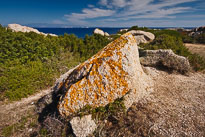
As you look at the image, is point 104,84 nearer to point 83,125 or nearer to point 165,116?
point 83,125

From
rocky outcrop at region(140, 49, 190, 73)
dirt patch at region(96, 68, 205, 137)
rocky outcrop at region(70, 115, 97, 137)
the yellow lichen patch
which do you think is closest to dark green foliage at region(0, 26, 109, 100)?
the yellow lichen patch

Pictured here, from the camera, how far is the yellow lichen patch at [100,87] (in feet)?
10.5

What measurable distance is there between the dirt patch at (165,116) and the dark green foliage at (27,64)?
15.5 feet

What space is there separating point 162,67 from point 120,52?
3.70 metres

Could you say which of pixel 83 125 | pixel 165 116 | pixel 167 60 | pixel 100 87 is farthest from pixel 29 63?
pixel 167 60

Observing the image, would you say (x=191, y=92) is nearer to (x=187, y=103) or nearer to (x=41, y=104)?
(x=187, y=103)

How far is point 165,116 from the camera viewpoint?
10.1 feet

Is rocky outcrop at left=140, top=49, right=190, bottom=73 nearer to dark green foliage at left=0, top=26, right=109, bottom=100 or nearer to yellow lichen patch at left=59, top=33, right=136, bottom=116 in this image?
yellow lichen patch at left=59, top=33, right=136, bottom=116

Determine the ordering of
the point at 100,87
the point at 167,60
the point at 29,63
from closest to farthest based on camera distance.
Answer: the point at 100,87
the point at 167,60
the point at 29,63

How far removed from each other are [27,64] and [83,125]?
6486 mm

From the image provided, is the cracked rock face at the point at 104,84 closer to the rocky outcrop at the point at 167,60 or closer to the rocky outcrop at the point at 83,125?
the rocky outcrop at the point at 83,125

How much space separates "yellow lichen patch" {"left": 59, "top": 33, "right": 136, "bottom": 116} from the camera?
319 centimetres

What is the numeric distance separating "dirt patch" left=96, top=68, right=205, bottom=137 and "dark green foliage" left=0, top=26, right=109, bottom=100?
473 cm

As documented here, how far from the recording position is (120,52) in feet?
11.2
